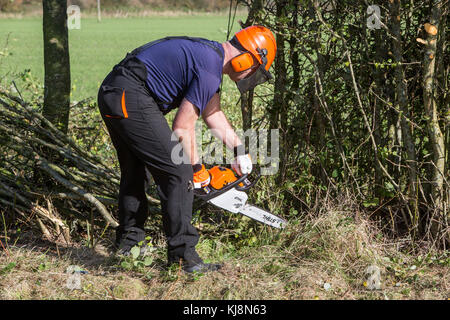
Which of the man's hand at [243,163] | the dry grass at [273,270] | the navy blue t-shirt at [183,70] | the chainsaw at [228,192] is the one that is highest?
the navy blue t-shirt at [183,70]

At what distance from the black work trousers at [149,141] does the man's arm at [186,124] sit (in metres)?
0.09

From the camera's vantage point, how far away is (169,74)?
302cm

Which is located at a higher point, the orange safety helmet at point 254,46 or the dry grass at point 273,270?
the orange safety helmet at point 254,46

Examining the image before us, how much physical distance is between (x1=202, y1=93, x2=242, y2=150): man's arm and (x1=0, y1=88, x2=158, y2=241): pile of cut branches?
3.06 ft

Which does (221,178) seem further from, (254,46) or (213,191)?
(254,46)

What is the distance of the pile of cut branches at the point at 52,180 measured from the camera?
12.7 feet

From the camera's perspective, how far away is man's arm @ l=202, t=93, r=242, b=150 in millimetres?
3205

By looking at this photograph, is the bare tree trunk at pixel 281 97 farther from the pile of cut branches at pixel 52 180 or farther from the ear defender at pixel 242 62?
the pile of cut branches at pixel 52 180

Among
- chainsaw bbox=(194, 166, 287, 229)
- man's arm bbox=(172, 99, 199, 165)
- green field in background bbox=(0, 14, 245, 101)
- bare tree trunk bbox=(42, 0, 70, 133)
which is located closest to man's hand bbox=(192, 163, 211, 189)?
chainsaw bbox=(194, 166, 287, 229)

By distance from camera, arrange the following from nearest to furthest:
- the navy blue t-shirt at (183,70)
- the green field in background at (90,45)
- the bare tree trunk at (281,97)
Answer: the navy blue t-shirt at (183,70) < the bare tree trunk at (281,97) < the green field in background at (90,45)

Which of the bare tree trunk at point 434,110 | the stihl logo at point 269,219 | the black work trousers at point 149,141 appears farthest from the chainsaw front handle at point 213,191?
the bare tree trunk at point 434,110

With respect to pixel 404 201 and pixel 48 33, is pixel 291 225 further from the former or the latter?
pixel 48 33

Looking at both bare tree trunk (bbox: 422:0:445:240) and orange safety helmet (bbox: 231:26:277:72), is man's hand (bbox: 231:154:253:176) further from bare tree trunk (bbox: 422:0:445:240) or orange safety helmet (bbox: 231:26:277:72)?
bare tree trunk (bbox: 422:0:445:240)

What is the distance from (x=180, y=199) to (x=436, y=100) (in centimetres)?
177
